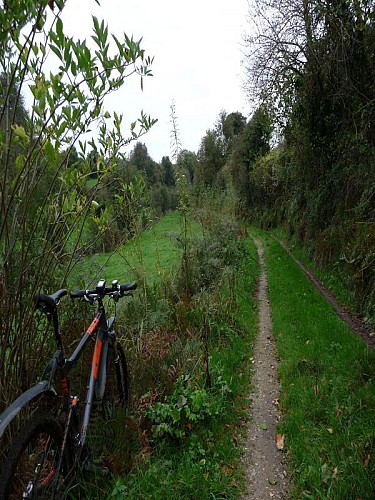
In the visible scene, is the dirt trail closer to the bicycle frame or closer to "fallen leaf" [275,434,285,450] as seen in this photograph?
"fallen leaf" [275,434,285,450]

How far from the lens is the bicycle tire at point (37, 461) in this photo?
167cm

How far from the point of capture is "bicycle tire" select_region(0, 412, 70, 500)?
1.67 m

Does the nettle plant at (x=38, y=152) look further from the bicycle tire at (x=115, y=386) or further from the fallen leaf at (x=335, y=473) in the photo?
the fallen leaf at (x=335, y=473)

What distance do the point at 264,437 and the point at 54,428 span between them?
2.48 m

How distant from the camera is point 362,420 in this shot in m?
3.26

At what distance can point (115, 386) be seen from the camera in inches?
130

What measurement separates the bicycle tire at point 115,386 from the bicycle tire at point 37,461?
0.88 m

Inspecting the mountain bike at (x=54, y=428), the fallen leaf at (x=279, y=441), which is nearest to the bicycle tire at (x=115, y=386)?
the mountain bike at (x=54, y=428)

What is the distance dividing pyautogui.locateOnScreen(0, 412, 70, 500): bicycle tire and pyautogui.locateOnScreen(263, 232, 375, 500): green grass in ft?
6.58

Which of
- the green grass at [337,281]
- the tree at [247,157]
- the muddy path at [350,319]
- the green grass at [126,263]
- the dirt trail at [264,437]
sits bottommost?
the dirt trail at [264,437]

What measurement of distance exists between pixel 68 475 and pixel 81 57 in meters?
2.60

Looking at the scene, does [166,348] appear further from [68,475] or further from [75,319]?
[68,475]

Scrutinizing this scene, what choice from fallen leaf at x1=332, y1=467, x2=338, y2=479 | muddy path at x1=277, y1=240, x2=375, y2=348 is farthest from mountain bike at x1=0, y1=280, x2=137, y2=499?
muddy path at x1=277, y1=240, x2=375, y2=348

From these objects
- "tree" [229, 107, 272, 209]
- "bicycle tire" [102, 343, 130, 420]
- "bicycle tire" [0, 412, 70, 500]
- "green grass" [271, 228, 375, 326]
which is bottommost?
"green grass" [271, 228, 375, 326]
